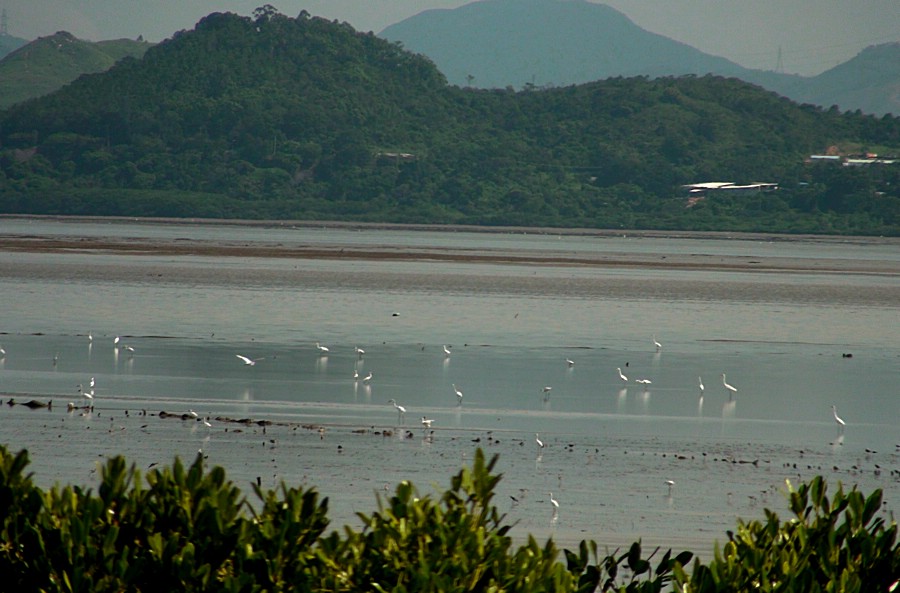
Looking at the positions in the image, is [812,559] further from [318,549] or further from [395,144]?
[395,144]

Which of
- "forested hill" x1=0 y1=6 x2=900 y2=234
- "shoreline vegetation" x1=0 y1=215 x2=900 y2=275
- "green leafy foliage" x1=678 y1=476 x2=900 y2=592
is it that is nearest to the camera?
"green leafy foliage" x1=678 y1=476 x2=900 y2=592

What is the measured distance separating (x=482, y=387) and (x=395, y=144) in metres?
132

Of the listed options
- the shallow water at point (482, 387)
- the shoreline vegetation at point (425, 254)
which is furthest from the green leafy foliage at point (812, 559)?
the shoreline vegetation at point (425, 254)

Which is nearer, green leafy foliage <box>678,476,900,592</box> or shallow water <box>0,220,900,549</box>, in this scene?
green leafy foliage <box>678,476,900,592</box>

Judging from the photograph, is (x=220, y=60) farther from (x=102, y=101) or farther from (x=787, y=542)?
(x=787, y=542)

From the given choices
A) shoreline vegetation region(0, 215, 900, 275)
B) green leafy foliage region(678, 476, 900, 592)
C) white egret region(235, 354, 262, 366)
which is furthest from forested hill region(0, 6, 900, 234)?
green leafy foliage region(678, 476, 900, 592)

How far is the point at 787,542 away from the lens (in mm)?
7082

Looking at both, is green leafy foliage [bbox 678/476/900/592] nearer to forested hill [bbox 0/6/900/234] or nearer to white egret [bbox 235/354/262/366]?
white egret [bbox 235/354/262/366]

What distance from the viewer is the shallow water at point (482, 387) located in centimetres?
1599

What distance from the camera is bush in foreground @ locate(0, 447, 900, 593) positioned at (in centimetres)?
648

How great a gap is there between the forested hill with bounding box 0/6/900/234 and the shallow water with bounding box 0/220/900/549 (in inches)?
3180

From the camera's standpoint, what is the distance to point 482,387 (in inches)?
955

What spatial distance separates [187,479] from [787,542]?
10.9 ft

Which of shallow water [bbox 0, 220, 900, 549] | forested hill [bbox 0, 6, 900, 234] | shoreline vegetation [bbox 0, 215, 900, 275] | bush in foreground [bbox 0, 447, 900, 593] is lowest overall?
shallow water [bbox 0, 220, 900, 549]
